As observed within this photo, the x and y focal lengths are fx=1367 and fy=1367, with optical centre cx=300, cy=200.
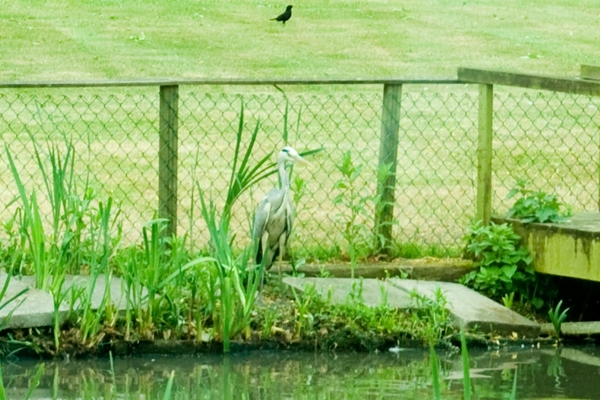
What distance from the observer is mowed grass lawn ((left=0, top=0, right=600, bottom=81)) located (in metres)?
18.3

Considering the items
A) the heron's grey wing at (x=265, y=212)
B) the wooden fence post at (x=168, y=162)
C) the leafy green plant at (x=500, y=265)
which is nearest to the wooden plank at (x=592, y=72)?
the leafy green plant at (x=500, y=265)

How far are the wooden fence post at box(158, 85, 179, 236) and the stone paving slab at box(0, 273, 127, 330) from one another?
29.1 inches

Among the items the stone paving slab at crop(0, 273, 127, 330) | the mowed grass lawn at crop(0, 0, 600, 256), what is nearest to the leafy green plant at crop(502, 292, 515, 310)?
the mowed grass lawn at crop(0, 0, 600, 256)

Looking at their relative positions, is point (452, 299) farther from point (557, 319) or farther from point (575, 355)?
point (575, 355)

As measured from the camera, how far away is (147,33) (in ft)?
67.3

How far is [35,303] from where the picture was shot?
273 inches

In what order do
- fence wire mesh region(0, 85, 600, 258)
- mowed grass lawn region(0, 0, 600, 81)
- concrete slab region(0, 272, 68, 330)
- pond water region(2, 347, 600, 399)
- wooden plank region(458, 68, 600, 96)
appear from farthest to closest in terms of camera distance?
mowed grass lawn region(0, 0, 600, 81) → fence wire mesh region(0, 85, 600, 258) → wooden plank region(458, 68, 600, 96) → concrete slab region(0, 272, 68, 330) → pond water region(2, 347, 600, 399)

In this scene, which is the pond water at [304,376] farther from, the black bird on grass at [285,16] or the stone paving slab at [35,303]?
the black bird on grass at [285,16]

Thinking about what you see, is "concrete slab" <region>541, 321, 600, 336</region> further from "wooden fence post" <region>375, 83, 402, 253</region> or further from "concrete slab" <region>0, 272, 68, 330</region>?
"concrete slab" <region>0, 272, 68, 330</region>

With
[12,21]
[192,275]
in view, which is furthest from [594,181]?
[12,21]

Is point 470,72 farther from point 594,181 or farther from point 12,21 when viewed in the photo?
point 12,21

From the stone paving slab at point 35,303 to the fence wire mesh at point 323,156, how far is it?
2.30 m

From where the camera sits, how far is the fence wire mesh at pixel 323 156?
10.9 m

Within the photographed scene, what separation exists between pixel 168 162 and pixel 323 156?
17.3 feet
